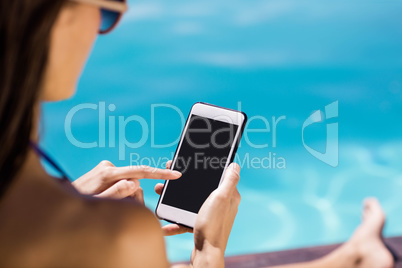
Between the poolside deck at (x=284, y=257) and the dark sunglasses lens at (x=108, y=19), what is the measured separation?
133cm

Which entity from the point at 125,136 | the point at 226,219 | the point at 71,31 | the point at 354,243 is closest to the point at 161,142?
the point at 125,136

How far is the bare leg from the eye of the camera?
1681 millimetres

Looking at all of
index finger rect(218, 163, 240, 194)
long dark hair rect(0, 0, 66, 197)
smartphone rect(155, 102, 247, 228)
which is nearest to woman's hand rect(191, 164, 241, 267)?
index finger rect(218, 163, 240, 194)

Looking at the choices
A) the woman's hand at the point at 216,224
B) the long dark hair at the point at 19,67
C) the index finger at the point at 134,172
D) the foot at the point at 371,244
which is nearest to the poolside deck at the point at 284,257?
the foot at the point at 371,244

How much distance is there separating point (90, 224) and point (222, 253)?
0.62m

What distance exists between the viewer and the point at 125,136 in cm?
537

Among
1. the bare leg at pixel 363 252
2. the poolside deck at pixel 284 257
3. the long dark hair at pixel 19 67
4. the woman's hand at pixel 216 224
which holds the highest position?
the long dark hair at pixel 19 67

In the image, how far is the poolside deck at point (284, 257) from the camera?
1852mm

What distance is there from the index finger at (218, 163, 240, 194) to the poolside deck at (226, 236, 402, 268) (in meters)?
0.67

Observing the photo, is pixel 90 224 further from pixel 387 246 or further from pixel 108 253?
pixel 387 246

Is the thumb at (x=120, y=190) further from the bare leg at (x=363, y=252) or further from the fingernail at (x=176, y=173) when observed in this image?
the bare leg at (x=363, y=252)

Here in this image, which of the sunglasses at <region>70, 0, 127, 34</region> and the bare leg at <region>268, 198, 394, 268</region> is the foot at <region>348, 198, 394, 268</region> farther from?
the sunglasses at <region>70, 0, 127, 34</region>

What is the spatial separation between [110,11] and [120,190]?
0.57 meters

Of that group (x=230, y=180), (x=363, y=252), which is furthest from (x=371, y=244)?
(x=230, y=180)
